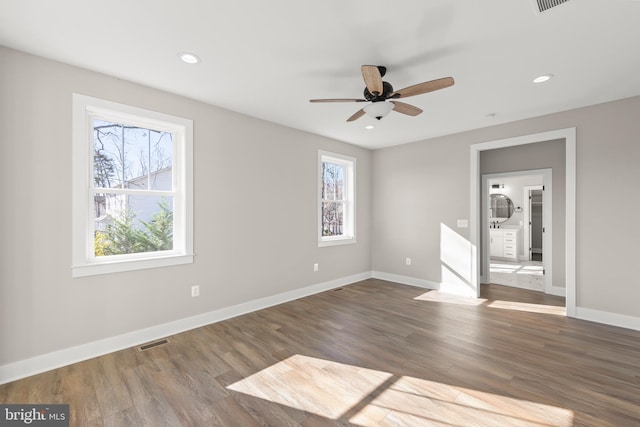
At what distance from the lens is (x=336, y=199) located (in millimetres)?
5359

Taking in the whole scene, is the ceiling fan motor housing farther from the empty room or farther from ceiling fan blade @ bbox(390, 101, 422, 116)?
ceiling fan blade @ bbox(390, 101, 422, 116)

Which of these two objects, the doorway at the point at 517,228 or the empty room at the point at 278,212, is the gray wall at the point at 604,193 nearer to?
the empty room at the point at 278,212

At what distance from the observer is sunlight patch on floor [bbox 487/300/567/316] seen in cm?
381

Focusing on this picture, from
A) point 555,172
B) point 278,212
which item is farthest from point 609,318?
point 278,212

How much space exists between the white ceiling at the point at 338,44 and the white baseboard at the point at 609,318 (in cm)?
262

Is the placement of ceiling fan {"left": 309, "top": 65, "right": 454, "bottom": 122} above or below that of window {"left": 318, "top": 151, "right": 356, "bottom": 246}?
above

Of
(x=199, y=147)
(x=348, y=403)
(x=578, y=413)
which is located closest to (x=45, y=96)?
(x=199, y=147)

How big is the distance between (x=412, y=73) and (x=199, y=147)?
2.52 metres

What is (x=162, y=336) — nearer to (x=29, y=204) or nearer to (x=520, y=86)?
(x=29, y=204)

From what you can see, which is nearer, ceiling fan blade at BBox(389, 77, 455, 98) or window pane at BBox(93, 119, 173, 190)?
ceiling fan blade at BBox(389, 77, 455, 98)

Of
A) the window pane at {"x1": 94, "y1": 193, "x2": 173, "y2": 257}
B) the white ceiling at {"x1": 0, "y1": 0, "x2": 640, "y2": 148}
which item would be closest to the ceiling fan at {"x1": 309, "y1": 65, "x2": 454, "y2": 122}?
the white ceiling at {"x1": 0, "y1": 0, "x2": 640, "y2": 148}

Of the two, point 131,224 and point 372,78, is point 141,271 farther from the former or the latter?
point 372,78

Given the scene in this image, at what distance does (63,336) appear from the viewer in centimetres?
246

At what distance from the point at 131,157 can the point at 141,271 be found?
4.02 feet
